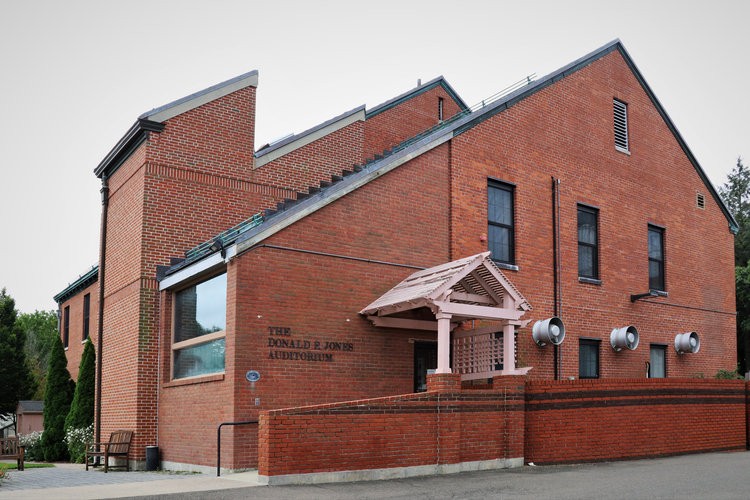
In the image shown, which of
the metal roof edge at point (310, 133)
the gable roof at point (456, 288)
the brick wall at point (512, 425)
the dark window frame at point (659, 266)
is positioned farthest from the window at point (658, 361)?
the metal roof edge at point (310, 133)

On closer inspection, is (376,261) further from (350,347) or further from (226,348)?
(226,348)

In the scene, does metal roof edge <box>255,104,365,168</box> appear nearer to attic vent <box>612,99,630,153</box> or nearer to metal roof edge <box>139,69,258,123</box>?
metal roof edge <box>139,69,258,123</box>

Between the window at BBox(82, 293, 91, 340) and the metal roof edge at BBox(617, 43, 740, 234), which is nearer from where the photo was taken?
the metal roof edge at BBox(617, 43, 740, 234)

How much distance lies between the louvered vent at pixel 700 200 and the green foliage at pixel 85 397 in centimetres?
1814

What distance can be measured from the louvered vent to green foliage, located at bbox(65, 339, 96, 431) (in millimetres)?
18145

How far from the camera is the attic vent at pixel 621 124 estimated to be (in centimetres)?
2242

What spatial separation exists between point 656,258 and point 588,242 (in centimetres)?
307

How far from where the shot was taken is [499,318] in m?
15.1

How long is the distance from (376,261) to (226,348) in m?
3.48

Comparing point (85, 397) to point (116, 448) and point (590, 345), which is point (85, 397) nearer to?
point (116, 448)

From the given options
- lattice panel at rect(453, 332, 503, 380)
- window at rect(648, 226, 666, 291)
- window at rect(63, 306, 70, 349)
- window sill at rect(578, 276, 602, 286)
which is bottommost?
lattice panel at rect(453, 332, 503, 380)

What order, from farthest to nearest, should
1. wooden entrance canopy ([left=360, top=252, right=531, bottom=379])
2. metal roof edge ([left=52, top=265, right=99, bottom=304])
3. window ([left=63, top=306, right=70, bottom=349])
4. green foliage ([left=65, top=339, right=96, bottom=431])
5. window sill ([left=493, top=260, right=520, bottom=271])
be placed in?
window ([left=63, top=306, right=70, bottom=349])
metal roof edge ([left=52, top=265, right=99, bottom=304])
green foliage ([left=65, top=339, right=96, bottom=431])
window sill ([left=493, top=260, right=520, bottom=271])
wooden entrance canopy ([left=360, top=252, right=531, bottom=379])

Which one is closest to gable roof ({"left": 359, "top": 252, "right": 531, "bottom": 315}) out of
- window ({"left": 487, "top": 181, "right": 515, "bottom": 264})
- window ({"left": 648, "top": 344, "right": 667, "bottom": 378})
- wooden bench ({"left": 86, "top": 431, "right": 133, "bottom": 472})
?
window ({"left": 487, "top": 181, "right": 515, "bottom": 264})

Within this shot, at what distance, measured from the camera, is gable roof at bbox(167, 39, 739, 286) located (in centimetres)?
1456
